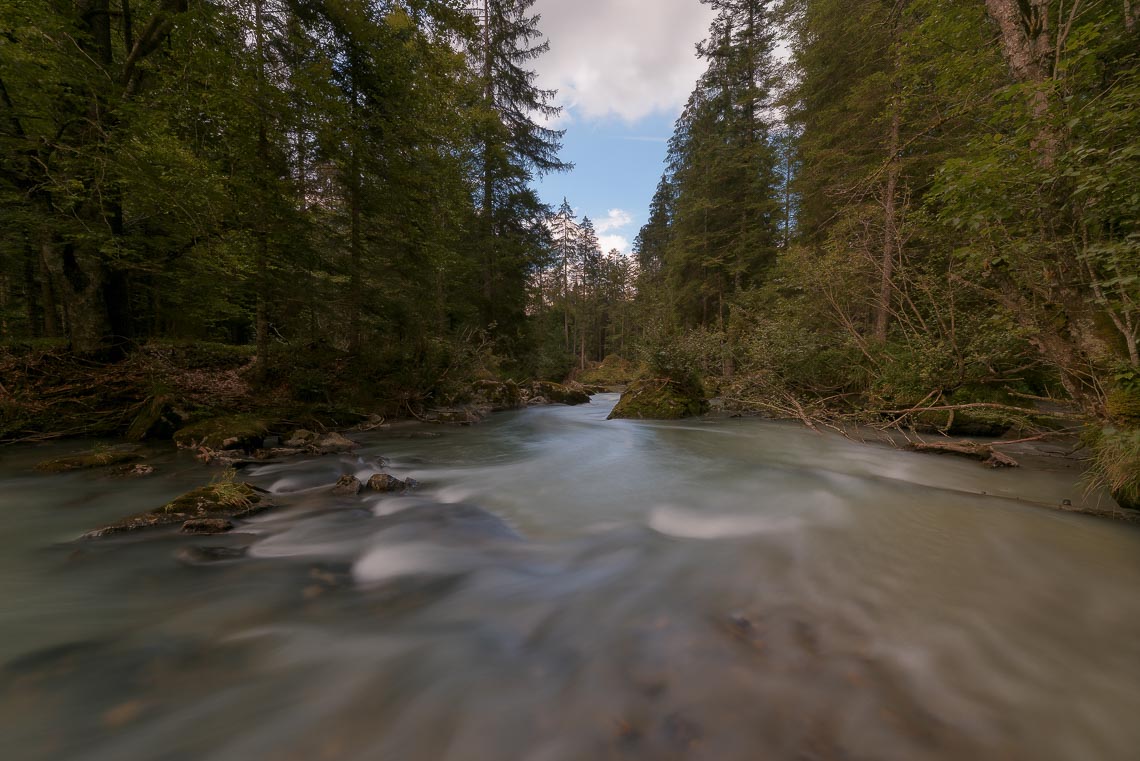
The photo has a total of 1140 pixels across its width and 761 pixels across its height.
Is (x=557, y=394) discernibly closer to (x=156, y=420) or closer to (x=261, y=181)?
(x=261, y=181)

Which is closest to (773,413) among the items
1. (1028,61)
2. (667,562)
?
(1028,61)

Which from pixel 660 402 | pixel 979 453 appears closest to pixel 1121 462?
pixel 979 453

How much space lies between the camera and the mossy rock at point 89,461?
199 inches

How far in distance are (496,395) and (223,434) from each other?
901 cm

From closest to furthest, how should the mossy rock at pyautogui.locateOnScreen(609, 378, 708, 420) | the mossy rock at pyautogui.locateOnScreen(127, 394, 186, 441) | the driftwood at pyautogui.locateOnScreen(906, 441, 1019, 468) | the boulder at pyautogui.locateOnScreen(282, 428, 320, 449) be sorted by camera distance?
the driftwood at pyautogui.locateOnScreen(906, 441, 1019, 468)
the mossy rock at pyautogui.locateOnScreen(127, 394, 186, 441)
the boulder at pyautogui.locateOnScreen(282, 428, 320, 449)
the mossy rock at pyautogui.locateOnScreen(609, 378, 708, 420)

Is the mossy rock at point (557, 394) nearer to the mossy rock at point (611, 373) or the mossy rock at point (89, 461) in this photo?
the mossy rock at point (89, 461)

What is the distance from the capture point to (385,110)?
30.2 feet

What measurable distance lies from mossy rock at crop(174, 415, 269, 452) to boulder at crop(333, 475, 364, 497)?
8.77 feet

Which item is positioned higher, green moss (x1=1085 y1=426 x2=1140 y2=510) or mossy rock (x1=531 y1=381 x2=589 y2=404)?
green moss (x1=1085 y1=426 x2=1140 y2=510)

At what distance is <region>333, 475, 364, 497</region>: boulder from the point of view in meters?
4.76

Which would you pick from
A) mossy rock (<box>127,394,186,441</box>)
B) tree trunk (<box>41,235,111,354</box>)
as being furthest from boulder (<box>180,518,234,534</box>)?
tree trunk (<box>41,235,111,354</box>)

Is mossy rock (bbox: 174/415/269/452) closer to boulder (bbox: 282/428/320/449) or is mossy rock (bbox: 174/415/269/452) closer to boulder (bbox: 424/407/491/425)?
boulder (bbox: 282/428/320/449)

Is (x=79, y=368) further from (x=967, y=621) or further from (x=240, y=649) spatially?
(x=967, y=621)

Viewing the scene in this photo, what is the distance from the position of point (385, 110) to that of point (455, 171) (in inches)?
78.7
